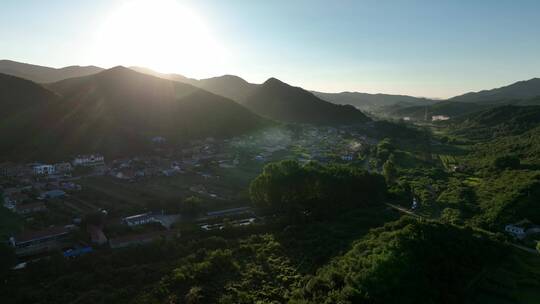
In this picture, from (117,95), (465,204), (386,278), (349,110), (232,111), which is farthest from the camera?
(349,110)

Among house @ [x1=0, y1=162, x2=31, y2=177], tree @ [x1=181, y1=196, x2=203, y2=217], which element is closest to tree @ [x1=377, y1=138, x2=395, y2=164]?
tree @ [x1=181, y1=196, x2=203, y2=217]

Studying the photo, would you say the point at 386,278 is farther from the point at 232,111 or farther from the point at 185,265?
the point at 232,111

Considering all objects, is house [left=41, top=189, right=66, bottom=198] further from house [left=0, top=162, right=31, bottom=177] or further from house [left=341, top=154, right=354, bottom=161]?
house [left=341, top=154, right=354, bottom=161]

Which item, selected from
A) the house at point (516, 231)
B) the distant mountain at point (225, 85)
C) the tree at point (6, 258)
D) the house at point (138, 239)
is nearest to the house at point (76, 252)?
the house at point (138, 239)

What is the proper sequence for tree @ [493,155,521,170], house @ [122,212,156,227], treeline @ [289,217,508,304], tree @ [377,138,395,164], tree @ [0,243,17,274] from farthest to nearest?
tree @ [377,138,395,164]
tree @ [493,155,521,170]
house @ [122,212,156,227]
tree @ [0,243,17,274]
treeline @ [289,217,508,304]

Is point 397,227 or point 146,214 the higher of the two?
point 397,227

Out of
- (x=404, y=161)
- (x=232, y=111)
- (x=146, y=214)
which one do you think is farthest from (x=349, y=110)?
(x=146, y=214)

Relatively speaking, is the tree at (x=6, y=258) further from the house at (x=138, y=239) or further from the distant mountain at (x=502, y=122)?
the distant mountain at (x=502, y=122)
